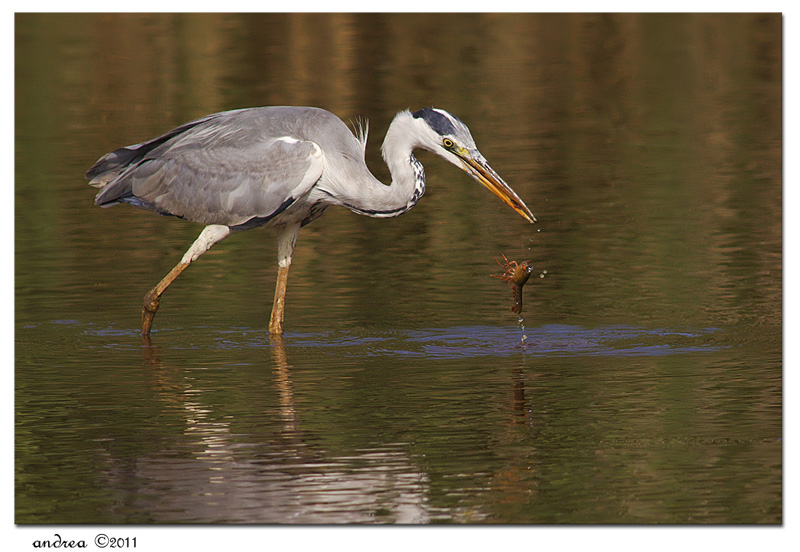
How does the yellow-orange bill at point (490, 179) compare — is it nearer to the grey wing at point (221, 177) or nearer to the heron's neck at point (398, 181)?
the heron's neck at point (398, 181)

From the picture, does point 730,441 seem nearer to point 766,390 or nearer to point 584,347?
point 766,390

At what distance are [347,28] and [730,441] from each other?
74.6ft

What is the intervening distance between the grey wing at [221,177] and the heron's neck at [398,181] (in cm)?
39

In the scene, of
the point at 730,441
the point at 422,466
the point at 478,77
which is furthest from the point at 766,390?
the point at 478,77

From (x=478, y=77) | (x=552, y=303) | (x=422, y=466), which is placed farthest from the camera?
(x=478, y=77)

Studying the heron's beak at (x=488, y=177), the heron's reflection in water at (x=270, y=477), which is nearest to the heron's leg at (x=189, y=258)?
the heron's beak at (x=488, y=177)

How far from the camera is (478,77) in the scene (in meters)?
25.4

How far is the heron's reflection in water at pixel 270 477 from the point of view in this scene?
23.4 feet

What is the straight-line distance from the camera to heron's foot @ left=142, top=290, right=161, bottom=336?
11249mm

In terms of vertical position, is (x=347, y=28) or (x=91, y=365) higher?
(x=347, y=28)

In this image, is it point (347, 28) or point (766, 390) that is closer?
point (766, 390)

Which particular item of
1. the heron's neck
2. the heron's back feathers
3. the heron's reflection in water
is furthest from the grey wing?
the heron's reflection in water

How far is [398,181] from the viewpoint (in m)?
11.0

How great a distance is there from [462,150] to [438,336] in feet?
4.36
